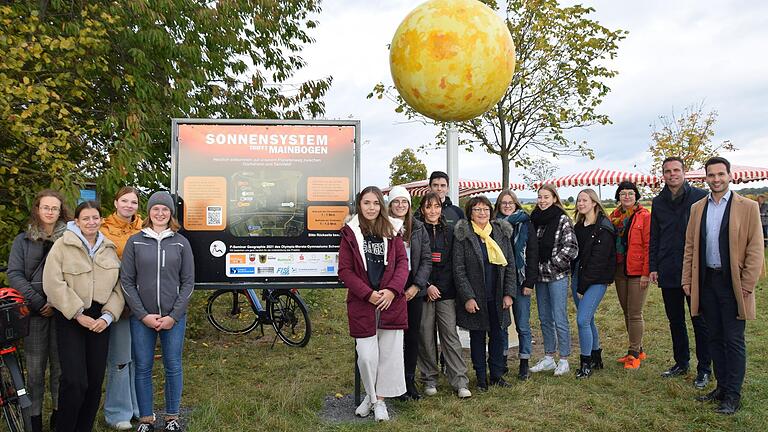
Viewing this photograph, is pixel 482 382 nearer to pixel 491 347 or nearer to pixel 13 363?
pixel 491 347

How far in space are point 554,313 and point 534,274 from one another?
51cm

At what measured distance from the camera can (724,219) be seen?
4809mm

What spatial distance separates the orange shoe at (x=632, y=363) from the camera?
6131mm

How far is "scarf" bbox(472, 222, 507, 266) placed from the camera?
5.29 m

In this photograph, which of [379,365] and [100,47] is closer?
[379,365]

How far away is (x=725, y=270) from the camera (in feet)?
15.7

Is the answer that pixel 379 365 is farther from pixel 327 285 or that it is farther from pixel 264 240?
pixel 264 240

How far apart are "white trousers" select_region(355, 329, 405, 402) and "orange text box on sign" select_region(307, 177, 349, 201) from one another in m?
1.25

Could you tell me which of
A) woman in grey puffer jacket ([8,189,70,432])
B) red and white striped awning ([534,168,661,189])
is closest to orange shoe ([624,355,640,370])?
woman in grey puffer jacket ([8,189,70,432])

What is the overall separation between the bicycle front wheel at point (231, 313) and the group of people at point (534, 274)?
356cm

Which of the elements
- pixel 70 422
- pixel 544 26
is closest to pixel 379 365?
pixel 70 422

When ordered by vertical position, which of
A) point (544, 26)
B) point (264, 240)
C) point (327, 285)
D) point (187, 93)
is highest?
point (544, 26)

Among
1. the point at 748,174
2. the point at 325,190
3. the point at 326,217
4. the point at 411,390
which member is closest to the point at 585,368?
the point at 411,390

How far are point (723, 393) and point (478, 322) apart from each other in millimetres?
2105
